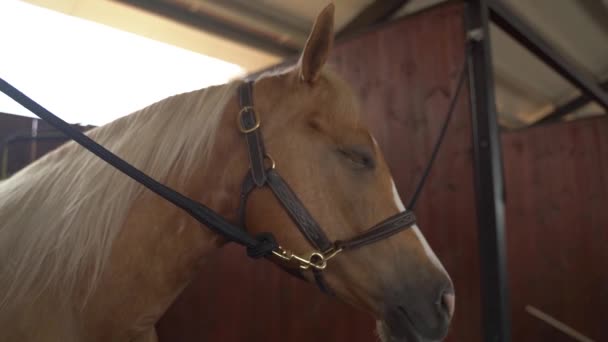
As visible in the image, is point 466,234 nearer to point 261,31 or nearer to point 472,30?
point 472,30

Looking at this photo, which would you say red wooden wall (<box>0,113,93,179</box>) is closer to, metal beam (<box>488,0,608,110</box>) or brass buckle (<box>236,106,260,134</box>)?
brass buckle (<box>236,106,260,134</box>)

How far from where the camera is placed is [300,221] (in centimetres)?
70

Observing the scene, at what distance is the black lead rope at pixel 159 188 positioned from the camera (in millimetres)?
615

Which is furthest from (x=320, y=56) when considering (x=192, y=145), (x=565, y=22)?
(x=565, y=22)

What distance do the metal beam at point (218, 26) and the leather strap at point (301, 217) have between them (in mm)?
1802

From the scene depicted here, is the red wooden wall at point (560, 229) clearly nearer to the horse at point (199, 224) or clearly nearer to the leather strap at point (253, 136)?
the horse at point (199, 224)

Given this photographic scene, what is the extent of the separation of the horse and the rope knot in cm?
2

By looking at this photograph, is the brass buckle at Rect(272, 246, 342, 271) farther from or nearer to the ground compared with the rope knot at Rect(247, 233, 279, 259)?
nearer to the ground

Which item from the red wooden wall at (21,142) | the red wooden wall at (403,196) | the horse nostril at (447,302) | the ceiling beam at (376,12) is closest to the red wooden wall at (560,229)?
the ceiling beam at (376,12)

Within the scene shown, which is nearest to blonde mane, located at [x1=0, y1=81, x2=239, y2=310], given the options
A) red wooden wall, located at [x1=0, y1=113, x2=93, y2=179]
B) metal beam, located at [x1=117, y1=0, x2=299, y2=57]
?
red wooden wall, located at [x1=0, y1=113, x2=93, y2=179]

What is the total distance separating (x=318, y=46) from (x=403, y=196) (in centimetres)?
65

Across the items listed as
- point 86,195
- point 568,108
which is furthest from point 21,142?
point 568,108

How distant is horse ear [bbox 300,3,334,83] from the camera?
70cm

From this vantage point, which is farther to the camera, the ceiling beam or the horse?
the ceiling beam
